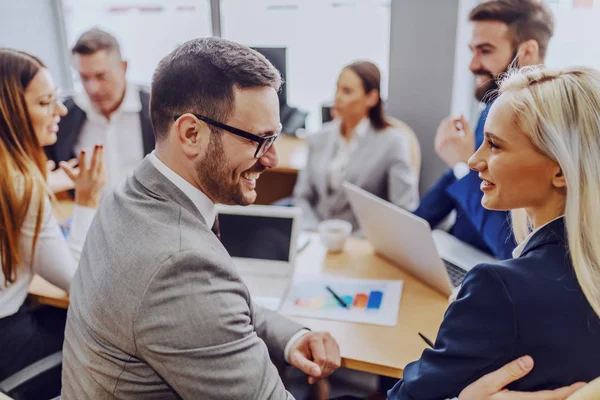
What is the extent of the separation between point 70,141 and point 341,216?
4.47 feet

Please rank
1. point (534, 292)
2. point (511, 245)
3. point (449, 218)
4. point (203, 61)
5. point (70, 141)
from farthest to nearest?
point (70, 141)
point (449, 218)
point (511, 245)
point (203, 61)
point (534, 292)

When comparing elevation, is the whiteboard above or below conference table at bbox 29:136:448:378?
above

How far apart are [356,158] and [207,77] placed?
1685mm

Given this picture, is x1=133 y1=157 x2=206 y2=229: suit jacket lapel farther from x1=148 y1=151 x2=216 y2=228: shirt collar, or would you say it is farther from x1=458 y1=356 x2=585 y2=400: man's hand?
x1=458 y1=356 x2=585 y2=400: man's hand

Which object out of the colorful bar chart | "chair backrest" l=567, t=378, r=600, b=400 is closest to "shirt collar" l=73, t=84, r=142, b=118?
the colorful bar chart

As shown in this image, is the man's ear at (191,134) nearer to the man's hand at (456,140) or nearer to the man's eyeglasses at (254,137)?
the man's eyeglasses at (254,137)

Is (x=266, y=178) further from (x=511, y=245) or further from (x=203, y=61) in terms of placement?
(x=203, y=61)

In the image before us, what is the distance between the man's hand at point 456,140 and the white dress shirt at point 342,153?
72 cm

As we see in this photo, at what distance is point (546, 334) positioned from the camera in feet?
2.81

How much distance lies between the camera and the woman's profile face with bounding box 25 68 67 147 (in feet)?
5.26

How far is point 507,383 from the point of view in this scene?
888mm

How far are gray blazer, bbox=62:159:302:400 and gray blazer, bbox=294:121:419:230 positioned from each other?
1561 mm

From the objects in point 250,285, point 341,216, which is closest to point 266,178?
point 341,216

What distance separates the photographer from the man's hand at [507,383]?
875 mm
